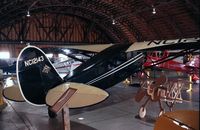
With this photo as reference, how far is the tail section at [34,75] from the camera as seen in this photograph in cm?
477

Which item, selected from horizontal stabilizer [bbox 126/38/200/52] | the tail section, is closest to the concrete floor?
the tail section

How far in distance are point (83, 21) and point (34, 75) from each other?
57.7 feet

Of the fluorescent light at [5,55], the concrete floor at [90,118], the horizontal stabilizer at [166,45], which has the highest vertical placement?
the horizontal stabilizer at [166,45]

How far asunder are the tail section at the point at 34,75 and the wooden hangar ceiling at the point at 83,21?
9.01 metres


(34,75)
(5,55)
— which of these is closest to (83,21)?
(5,55)

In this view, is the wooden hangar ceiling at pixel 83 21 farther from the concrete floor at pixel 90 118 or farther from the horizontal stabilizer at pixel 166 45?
the concrete floor at pixel 90 118

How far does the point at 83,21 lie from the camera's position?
72.5 feet

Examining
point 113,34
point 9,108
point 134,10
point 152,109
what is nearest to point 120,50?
point 152,109

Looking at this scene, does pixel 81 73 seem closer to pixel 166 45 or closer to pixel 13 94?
pixel 13 94

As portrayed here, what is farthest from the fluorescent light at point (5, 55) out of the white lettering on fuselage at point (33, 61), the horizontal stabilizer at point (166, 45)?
the white lettering on fuselage at point (33, 61)

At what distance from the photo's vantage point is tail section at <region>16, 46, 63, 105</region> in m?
4.77

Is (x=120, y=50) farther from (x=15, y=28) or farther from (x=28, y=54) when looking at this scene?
(x=15, y=28)

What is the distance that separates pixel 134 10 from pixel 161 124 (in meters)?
14.3

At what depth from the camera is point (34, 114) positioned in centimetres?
625
